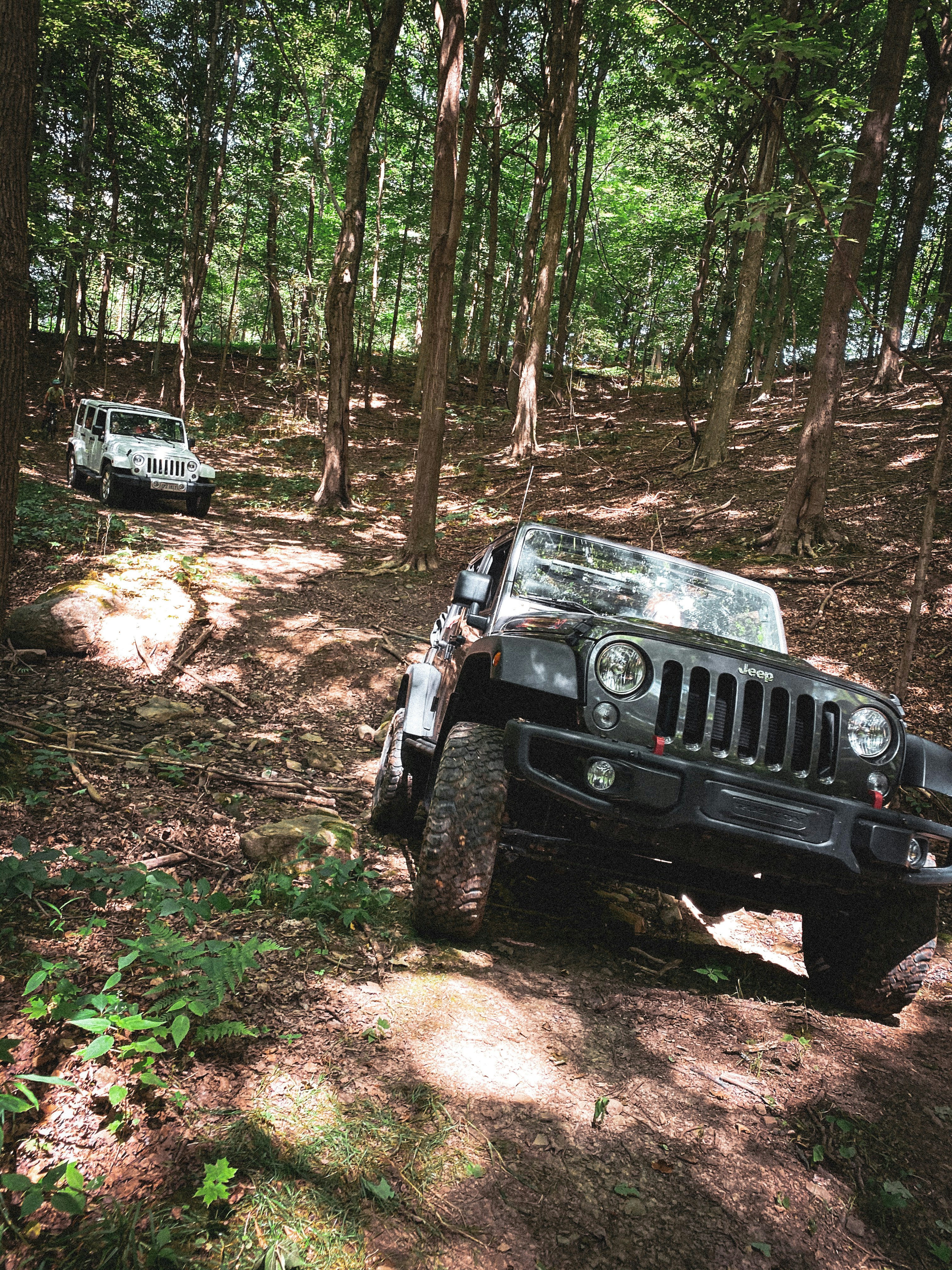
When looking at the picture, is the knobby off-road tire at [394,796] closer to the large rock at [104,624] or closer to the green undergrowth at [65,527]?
the large rock at [104,624]

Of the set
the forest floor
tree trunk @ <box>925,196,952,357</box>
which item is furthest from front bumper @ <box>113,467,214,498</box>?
tree trunk @ <box>925,196,952,357</box>

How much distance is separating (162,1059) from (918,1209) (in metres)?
2.12

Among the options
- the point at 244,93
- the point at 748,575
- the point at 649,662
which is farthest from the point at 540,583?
the point at 244,93

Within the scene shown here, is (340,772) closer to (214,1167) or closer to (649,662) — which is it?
(649,662)

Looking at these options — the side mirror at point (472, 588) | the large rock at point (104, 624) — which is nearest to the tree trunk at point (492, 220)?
the large rock at point (104, 624)

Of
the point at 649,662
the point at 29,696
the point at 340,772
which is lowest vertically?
the point at 340,772

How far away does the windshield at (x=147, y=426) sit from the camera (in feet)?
41.9

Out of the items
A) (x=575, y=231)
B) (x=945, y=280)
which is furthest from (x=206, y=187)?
(x=945, y=280)

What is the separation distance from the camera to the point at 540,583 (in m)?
3.87

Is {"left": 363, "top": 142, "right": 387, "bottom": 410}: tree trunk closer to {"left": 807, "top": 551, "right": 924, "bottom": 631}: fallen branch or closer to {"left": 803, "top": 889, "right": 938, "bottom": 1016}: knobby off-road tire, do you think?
{"left": 807, "top": 551, "right": 924, "bottom": 631}: fallen branch

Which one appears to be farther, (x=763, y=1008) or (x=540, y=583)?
(x=540, y=583)

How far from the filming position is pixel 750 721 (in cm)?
281

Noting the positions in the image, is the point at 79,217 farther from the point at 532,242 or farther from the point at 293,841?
the point at 293,841

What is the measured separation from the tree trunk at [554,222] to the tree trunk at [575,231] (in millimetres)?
4390
